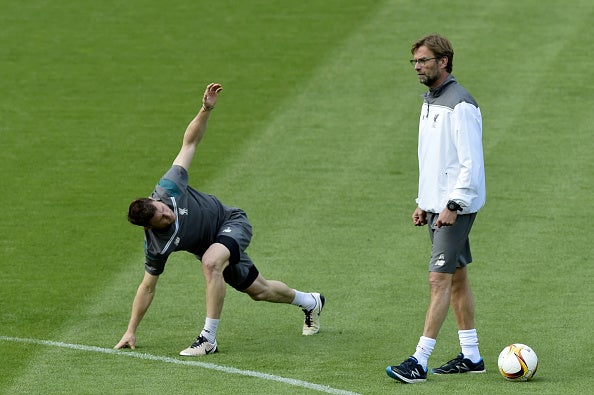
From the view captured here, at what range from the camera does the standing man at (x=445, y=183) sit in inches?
385

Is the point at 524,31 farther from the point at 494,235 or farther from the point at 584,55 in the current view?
the point at 494,235

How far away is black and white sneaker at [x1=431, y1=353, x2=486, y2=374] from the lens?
10.1m

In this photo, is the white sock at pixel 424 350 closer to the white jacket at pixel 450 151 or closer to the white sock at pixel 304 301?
the white jacket at pixel 450 151

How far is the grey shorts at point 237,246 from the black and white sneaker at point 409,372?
1714 millimetres

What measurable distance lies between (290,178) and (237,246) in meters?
5.28

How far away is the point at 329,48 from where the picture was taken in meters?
20.3

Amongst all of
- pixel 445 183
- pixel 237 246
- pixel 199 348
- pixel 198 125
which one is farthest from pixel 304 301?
pixel 445 183

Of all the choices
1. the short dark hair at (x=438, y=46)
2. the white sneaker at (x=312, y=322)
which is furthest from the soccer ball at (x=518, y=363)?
the short dark hair at (x=438, y=46)

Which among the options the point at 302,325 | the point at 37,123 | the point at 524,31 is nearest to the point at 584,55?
the point at 524,31

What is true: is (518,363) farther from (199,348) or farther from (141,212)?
(141,212)

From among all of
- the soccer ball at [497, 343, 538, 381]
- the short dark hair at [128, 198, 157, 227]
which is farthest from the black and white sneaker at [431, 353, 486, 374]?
the short dark hair at [128, 198, 157, 227]

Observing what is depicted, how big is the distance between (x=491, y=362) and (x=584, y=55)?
32.7ft

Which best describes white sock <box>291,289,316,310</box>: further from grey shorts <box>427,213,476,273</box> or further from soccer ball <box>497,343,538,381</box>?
soccer ball <box>497,343,538,381</box>

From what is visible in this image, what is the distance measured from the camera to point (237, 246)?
1088cm
